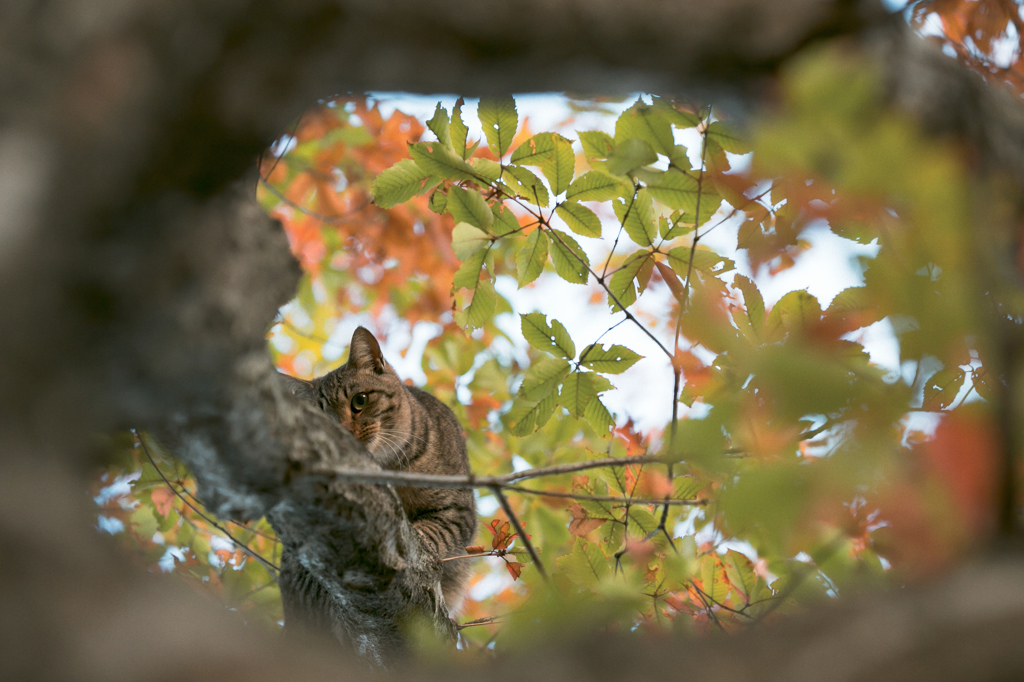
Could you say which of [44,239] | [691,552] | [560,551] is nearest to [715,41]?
[44,239]

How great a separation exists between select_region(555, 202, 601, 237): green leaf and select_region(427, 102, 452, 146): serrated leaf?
408 mm

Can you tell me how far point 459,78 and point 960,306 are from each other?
753mm

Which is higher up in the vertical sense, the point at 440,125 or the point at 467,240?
the point at 440,125

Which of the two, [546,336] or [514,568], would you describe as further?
[514,568]

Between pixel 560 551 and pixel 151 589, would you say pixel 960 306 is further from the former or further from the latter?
pixel 560 551

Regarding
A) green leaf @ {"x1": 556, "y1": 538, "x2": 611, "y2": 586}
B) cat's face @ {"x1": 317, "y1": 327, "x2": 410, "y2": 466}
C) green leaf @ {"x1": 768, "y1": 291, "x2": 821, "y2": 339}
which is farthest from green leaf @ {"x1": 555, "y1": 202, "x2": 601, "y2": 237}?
cat's face @ {"x1": 317, "y1": 327, "x2": 410, "y2": 466}

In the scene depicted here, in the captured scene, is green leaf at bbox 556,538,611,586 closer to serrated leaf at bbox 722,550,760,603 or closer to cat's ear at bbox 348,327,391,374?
serrated leaf at bbox 722,550,760,603

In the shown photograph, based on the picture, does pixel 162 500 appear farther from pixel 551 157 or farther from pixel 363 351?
pixel 551 157

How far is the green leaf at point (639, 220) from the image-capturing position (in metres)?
1.75

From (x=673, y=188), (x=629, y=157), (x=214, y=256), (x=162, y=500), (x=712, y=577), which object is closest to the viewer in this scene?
(x=214, y=256)

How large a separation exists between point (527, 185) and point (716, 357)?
78 centimetres

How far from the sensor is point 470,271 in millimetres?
1873

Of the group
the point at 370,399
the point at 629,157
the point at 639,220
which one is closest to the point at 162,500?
the point at 370,399

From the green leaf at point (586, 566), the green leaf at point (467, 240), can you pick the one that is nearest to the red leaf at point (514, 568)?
the green leaf at point (586, 566)
